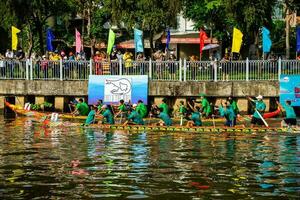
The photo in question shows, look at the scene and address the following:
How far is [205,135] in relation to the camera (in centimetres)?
3094

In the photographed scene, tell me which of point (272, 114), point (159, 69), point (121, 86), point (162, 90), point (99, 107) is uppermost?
point (159, 69)

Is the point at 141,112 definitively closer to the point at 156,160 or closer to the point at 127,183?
the point at 156,160

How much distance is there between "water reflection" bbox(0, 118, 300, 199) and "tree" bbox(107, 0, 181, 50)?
14.3 metres

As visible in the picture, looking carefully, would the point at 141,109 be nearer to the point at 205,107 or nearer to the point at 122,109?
the point at 122,109

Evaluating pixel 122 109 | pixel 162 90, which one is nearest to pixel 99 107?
pixel 122 109

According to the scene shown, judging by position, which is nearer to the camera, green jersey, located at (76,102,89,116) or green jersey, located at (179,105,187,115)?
green jersey, located at (179,105,187,115)

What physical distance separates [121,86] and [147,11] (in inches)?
278

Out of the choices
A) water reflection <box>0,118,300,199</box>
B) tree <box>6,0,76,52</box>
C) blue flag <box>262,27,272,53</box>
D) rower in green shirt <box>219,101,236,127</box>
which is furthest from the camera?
tree <box>6,0,76,52</box>

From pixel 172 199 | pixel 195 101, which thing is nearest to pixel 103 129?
pixel 195 101

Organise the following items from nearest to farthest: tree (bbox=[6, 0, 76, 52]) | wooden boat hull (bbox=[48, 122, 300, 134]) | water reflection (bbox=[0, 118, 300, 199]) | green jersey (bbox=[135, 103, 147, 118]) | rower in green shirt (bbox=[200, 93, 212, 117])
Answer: water reflection (bbox=[0, 118, 300, 199]) < wooden boat hull (bbox=[48, 122, 300, 134]) < green jersey (bbox=[135, 103, 147, 118]) < rower in green shirt (bbox=[200, 93, 212, 117]) < tree (bbox=[6, 0, 76, 52])

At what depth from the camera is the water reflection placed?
722 inches

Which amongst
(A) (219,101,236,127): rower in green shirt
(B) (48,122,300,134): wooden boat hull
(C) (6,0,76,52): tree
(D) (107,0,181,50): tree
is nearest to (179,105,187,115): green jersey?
(A) (219,101,236,127): rower in green shirt

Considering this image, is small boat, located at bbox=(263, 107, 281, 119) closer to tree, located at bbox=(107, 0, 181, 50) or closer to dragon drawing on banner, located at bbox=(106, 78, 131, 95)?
dragon drawing on banner, located at bbox=(106, 78, 131, 95)

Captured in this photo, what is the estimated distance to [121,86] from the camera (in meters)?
39.7
